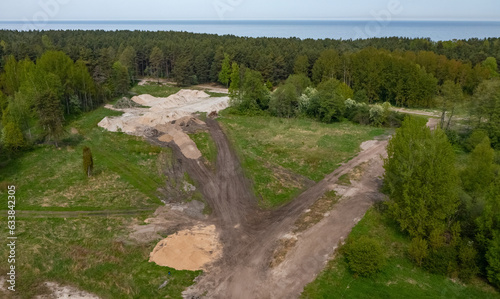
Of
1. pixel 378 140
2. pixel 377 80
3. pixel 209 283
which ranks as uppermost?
pixel 377 80

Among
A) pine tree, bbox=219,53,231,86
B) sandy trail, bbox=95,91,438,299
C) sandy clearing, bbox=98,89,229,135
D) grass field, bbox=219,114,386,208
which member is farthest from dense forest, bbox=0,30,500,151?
sandy trail, bbox=95,91,438,299

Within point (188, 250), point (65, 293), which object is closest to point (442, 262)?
point (188, 250)

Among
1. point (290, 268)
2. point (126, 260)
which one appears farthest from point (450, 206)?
point (126, 260)

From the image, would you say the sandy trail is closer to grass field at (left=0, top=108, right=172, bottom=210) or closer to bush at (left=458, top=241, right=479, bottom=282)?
grass field at (left=0, top=108, right=172, bottom=210)

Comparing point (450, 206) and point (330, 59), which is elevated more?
point (330, 59)

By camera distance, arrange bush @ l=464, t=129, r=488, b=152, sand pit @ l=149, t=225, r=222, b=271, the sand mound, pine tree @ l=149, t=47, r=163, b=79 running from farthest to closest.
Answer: pine tree @ l=149, t=47, r=163, b=79
the sand mound
bush @ l=464, t=129, r=488, b=152
sand pit @ l=149, t=225, r=222, b=271

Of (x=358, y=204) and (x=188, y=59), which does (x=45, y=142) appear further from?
(x=188, y=59)
